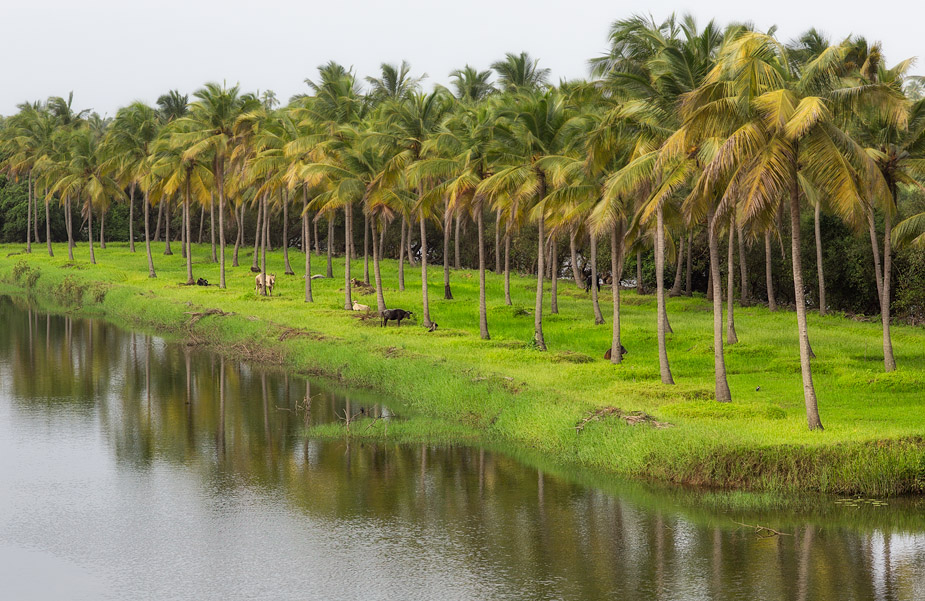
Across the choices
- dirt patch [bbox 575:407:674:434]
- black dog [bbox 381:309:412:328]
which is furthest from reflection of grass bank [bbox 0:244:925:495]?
black dog [bbox 381:309:412:328]

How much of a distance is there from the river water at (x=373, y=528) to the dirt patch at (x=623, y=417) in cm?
171

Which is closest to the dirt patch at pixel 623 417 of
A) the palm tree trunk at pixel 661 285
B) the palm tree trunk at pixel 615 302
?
the palm tree trunk at pixel 661 285

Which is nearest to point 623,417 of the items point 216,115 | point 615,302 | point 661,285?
point 661,285

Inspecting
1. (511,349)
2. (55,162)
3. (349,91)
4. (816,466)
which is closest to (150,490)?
(816,466)

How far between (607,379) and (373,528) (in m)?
13.1

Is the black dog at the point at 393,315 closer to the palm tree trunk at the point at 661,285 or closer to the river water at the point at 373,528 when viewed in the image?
the river water at the point at 373,528

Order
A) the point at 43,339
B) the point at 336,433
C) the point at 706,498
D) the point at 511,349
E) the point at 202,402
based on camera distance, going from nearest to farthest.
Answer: the point at 706,498 < the point at 336,433 < the point at 202,402 < the point at 511,349 < the point at 43,339

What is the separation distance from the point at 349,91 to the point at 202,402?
943 inches

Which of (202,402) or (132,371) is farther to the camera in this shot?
(132,371)

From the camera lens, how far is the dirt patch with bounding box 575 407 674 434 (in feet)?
71.3

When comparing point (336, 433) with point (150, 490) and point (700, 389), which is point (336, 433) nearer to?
point (150, 490)

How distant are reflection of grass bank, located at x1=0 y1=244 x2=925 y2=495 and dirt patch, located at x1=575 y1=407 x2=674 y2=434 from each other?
136 mm

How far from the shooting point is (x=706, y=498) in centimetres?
1927

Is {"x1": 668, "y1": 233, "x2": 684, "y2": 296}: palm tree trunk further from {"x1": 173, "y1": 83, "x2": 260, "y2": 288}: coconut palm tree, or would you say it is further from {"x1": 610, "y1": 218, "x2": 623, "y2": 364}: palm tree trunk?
{"x1": 173, "y1": 83, "x2": 260, "y2": 288}: coconut palm tree
